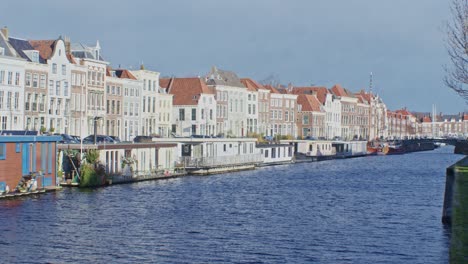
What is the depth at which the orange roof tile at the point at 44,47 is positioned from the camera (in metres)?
82.0

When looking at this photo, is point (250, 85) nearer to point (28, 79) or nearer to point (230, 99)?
point (230, 99)

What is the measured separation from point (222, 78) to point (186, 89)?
997 centimetres

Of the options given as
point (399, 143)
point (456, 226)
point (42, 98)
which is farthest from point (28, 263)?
point (399, 143)

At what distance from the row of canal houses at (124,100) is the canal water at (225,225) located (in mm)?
19428

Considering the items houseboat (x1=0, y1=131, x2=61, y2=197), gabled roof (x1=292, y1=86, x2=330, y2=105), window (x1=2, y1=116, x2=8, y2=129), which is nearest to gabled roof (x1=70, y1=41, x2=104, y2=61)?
window (x1=2, y1=116, x2=8, y2=129)

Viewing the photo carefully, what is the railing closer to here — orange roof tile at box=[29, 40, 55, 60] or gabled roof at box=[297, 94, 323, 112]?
orange roof tile at box=[29, 40, 55, 60]

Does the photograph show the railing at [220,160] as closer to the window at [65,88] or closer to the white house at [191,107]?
the white house at [191,107]

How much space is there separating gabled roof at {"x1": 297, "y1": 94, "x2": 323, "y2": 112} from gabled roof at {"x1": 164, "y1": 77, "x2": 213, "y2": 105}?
3795 cm

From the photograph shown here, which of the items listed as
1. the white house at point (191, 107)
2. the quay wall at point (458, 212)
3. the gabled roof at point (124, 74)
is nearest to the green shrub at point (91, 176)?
the quay wall at point (458, 212)

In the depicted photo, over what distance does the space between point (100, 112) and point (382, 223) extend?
5235 cm

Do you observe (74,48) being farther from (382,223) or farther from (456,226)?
(456,226)

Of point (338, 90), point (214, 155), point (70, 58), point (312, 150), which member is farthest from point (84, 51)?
point (338, 90)

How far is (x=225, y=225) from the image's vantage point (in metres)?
40.7

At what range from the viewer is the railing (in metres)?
80.8
